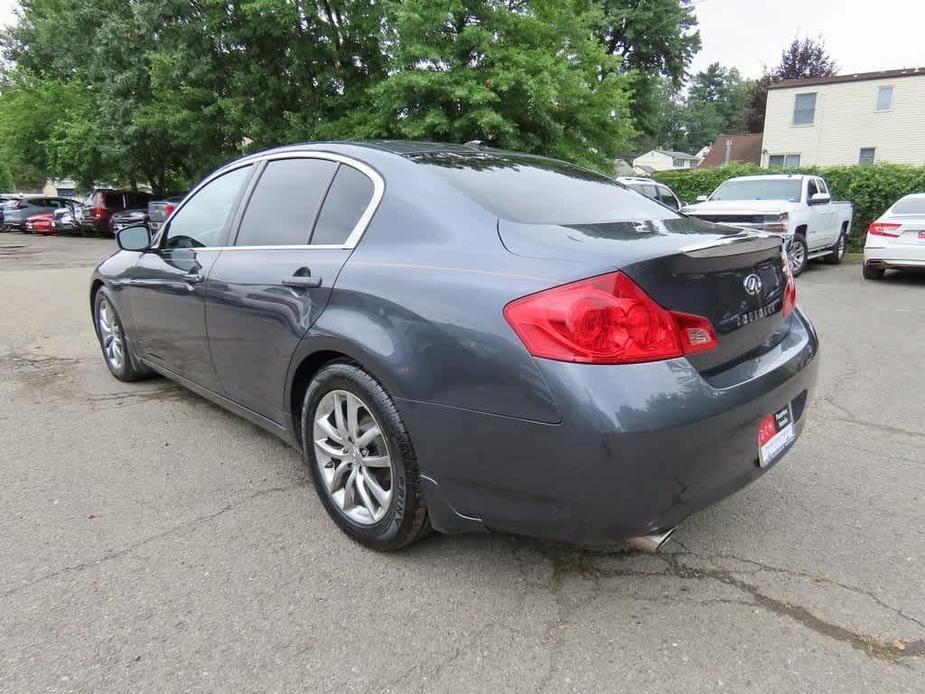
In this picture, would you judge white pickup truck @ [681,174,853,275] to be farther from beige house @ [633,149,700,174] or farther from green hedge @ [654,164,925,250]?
beige house @ [633,149,700,174]

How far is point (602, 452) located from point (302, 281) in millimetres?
1491

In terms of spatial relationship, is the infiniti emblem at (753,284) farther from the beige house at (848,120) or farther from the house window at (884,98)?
the house window at (884,98)

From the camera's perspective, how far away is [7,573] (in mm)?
2447

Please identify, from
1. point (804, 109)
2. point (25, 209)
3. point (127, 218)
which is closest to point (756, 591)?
point (127, 218)

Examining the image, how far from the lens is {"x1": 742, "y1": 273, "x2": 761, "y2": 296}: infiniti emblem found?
2258mm

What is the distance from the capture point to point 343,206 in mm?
2740

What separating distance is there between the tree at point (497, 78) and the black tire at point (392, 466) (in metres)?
10.7

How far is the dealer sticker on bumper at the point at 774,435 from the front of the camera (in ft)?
7.25

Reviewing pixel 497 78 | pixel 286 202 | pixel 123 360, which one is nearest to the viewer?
pixel 286 202

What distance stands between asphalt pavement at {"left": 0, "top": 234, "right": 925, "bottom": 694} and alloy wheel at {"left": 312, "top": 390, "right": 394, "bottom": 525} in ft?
0.62

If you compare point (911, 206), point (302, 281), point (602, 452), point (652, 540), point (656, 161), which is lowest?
point (652, 540)

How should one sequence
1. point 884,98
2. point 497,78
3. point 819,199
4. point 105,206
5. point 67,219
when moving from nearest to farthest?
point 819,199, point 497,78, point 105,206, point 67,219, point 884,98

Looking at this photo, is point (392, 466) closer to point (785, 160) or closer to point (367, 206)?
point (367, 206)

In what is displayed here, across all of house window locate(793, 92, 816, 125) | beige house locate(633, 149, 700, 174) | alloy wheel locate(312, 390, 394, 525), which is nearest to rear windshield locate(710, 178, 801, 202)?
alloy wheel locate(312, 390, 394, 525)
